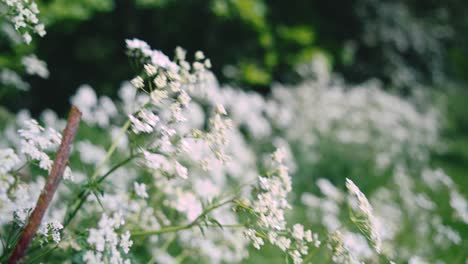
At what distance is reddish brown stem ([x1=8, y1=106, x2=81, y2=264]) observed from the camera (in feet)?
4.20

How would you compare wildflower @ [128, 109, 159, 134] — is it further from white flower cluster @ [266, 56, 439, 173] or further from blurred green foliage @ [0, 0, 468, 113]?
white flower cluster @ [266, 56, 439, 173]

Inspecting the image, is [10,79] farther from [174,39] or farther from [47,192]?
[174,39]

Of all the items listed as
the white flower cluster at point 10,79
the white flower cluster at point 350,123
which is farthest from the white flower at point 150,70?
the white flower cluster at point 350,123

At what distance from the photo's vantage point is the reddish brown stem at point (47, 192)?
1281 mm

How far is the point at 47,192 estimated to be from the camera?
1.34 m

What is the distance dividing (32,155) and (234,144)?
108 inches

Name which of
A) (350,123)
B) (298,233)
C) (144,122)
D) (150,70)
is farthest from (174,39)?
(298,233)

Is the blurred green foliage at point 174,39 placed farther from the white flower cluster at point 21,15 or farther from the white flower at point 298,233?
the white flower at point 298,233

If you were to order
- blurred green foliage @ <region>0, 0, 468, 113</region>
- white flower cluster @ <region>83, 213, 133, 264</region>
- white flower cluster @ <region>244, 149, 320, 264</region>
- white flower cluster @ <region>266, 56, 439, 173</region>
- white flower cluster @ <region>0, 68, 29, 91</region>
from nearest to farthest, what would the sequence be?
1. white flower cluster @ <region>83, 213, 133, 264</region>
2. white flower cluster @ <region>244, 149, 320, 264</region>
3. white flower cluster @ <region>0, 68, 29, 91</region>
4. blurred green foliage @ <region>0, 0, 468, 113</region>
5. white flower cluster @ <region>266, 56, 439, 173</region>

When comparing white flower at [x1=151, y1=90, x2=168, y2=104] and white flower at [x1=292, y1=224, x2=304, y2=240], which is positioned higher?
white flower at [x1=151, y1=90, x2=168, y2=104]

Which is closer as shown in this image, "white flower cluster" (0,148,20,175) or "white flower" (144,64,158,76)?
"white flower cluster" (0,148,20,175)

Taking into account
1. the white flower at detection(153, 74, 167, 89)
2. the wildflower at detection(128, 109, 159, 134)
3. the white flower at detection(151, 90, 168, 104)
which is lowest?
the wildflower at detection(128, 109, 159, 134)

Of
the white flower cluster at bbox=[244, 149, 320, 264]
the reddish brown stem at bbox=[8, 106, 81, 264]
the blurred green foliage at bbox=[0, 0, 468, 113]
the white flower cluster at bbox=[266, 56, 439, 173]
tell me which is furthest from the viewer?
the white flower cluster at bbox=[266, 56, 439, 173]

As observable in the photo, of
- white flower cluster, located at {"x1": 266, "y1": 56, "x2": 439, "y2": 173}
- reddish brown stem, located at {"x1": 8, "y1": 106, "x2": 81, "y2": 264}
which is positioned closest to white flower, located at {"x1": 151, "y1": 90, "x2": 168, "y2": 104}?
reddish brown stem, located at {"x1": 8, "y1": 106, "x2": 81, "y2": 264}
